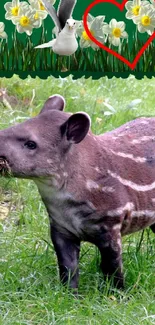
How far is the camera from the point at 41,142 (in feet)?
16.2

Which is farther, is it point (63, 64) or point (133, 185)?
point (63, 64)

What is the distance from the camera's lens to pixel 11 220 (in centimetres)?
652

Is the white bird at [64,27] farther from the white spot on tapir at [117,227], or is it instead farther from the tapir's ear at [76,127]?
the white spot on tapir at [117,227]

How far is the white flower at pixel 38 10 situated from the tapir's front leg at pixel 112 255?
6.19ft

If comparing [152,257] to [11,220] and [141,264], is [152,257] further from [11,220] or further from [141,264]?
[11,220]

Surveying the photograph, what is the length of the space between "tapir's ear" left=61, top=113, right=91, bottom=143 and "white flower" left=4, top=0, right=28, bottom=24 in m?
1.63

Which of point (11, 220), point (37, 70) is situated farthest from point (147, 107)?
point (11, 220)

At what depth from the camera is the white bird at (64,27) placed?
5754mm

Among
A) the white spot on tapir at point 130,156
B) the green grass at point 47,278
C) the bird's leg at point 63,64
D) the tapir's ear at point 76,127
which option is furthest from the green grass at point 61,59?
the tapir's ear at point 76,127

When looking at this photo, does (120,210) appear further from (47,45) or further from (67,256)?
(47,45)

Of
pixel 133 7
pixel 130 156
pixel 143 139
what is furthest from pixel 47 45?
pixel 130 156

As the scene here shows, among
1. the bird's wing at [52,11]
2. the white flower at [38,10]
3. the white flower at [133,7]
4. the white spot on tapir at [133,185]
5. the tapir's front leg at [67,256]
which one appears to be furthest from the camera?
the white flower at [133,7]

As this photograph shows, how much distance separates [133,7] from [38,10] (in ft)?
2.29

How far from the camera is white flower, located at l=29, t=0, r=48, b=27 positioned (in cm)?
624
